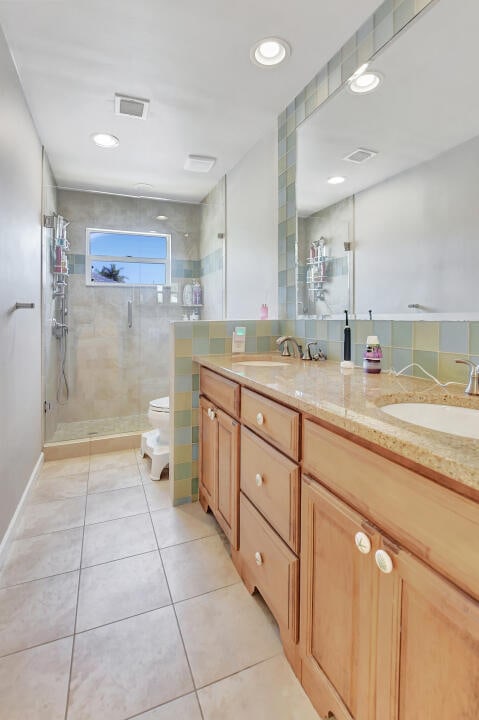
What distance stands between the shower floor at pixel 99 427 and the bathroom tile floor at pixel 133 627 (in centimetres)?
108

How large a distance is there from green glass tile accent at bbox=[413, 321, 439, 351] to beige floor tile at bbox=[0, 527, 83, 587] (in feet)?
5.60

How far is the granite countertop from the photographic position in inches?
22.0

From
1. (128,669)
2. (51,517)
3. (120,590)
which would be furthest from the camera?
(51,517)

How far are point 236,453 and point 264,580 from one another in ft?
1.50

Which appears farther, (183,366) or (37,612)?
(183,366)

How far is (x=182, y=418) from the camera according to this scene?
2.04 metres

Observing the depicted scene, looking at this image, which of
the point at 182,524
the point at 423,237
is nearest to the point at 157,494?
the point at 182,524

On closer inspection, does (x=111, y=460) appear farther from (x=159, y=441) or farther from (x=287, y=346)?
(x=287, y=346)

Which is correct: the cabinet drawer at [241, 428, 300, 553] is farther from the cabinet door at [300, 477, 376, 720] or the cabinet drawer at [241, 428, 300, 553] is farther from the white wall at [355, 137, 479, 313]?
the white wall at [355, 137, 479, 313]

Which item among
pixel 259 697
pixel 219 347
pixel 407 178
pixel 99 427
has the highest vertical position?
pixel 407 178

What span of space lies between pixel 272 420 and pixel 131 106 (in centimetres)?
217

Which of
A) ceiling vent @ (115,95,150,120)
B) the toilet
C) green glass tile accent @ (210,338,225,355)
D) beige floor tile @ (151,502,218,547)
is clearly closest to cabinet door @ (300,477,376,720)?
beige floor tile @ (151,502,218,547)

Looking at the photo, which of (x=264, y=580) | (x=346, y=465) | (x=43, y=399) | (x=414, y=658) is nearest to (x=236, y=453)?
(x=264, y=580)

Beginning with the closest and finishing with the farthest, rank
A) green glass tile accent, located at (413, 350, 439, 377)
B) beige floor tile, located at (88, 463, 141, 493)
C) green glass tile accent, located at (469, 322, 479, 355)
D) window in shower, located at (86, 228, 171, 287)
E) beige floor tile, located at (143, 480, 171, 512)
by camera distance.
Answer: green glass tile accent, located at (469, 322, 479, 355)
green glass tile accent, located at (413, 350, 439, 377)
beige floor tile, located at (143, 480, 171, 512)
beige floor tile, located at (88, 463, 141, 493)
window in shower, located at (86, 228, 171, 287)
